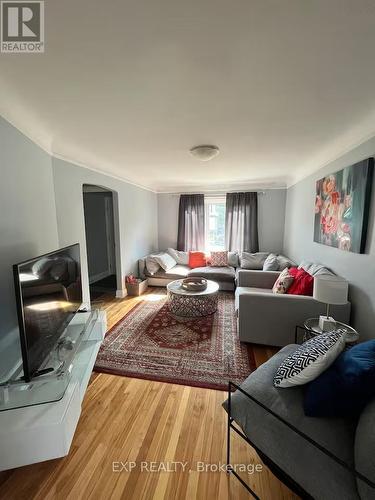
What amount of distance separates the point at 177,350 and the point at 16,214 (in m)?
1.98

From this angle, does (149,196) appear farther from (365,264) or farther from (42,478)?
(42,478)

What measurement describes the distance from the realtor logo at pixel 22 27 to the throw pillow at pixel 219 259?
4.19 metres

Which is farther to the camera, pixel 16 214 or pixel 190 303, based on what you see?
pixel 190 303

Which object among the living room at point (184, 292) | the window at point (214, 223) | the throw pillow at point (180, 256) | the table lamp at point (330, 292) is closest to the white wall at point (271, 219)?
the window at point (214, 223)

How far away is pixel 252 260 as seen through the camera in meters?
4.62

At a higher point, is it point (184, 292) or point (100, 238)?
point (100, 238)

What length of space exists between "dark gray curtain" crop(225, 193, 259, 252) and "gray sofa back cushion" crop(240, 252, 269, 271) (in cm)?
44

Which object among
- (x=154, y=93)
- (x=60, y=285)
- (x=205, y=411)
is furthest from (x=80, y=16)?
(x=205, y=411)

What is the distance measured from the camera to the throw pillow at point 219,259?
4844mm

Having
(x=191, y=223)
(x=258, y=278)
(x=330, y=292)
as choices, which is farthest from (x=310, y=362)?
(x=191, y=223)

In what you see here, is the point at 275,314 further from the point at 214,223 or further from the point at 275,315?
the point at 214,223

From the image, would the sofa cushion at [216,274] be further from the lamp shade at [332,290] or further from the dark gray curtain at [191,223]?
the lamp shade at [332,290]

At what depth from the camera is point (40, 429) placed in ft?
3.93

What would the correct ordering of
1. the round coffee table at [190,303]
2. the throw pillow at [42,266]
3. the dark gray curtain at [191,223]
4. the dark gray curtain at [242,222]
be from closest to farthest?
the throw pillow at [42,266], the round coffee table at [190,303], the dark gray curtain at [242,222], the dark gray curtain at [191,223]
